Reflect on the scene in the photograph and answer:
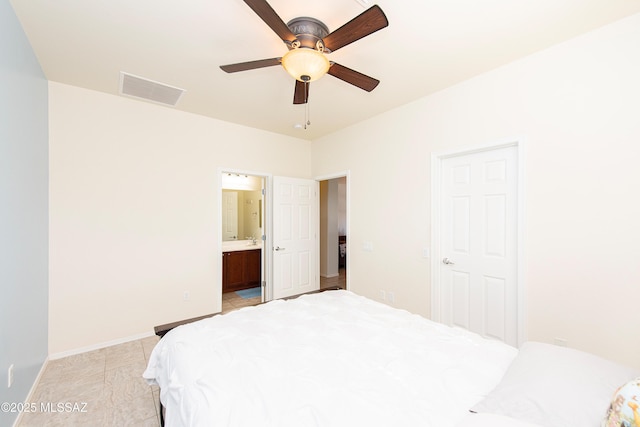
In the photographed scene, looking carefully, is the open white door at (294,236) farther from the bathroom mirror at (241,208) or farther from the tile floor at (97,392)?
the tile floor at (97,392)

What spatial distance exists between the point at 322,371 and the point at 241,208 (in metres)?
4.93

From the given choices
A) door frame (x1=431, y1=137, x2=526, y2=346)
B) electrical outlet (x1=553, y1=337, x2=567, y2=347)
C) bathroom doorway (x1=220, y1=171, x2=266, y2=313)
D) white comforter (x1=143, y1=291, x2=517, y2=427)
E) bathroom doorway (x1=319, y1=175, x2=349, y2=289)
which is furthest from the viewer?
bathroom doorway (x1=319, y1=175, x2=349, y2=289)

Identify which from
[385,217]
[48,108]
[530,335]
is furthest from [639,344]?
[48,108]

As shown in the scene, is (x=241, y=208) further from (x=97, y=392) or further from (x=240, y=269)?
(x=97, y=392)

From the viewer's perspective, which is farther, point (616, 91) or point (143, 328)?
point (143, 328)

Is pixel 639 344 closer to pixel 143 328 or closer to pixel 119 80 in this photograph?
pixel 143 328

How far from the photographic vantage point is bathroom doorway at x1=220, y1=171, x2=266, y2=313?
4.39m

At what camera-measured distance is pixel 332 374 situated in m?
1.17

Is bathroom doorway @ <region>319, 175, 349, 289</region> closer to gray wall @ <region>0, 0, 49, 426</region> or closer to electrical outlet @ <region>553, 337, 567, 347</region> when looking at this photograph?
electrical outlet @ <region>553, 337, 567, 347</region>

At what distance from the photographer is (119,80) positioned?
2.61 m

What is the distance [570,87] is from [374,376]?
251 centimetres

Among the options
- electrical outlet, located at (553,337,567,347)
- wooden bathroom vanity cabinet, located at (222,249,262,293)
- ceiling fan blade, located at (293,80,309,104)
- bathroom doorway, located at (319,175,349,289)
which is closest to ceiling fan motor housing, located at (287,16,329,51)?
ceiling fan blade, located at (293,80,309,104)

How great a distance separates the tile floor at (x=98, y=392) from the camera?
1.83 meters

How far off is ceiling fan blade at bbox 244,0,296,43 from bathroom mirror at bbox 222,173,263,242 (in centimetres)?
404
